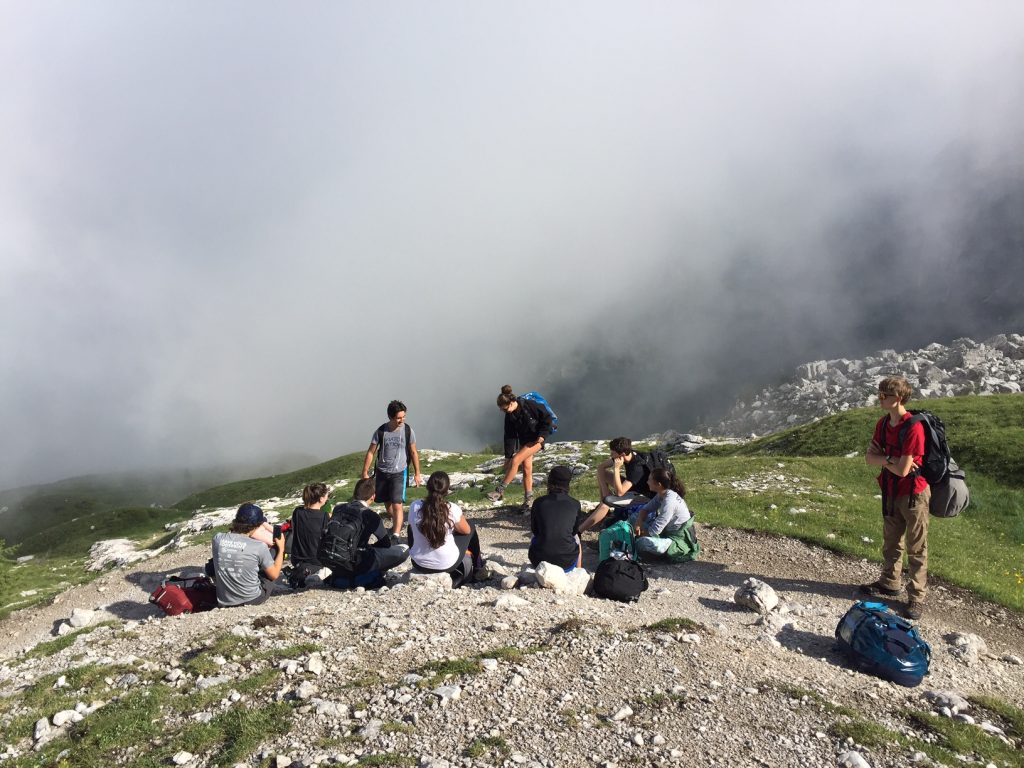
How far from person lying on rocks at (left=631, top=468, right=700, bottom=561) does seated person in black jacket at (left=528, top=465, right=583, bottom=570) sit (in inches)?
97.4

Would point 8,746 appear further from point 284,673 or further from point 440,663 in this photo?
point 440,663

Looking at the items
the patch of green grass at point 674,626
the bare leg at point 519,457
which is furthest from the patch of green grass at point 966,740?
the bare leg at point 519,457

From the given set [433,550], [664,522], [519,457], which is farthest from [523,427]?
[433,550]

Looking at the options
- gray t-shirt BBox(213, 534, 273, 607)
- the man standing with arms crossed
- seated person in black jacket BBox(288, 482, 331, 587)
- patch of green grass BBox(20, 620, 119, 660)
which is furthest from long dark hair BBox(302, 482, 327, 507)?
patch of green grass BBox(20, 620, 119, 660)

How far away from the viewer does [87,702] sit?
8836 mm

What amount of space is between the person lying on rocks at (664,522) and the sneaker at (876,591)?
4.22 metres

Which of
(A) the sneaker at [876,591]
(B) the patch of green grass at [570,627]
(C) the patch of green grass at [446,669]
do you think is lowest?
(A) the sneaker at [876,591]

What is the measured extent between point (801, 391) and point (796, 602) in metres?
114

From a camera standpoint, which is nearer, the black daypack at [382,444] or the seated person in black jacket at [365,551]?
the seated person in black jacket at [365,551]

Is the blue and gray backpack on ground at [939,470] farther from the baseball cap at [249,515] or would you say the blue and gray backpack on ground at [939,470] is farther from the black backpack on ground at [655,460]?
the baseball cap at [249,515]

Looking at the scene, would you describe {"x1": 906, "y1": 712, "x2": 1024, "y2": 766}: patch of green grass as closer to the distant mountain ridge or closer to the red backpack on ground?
the red backpack on ground

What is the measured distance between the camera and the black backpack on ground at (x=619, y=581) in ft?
44.1

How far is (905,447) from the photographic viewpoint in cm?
1234

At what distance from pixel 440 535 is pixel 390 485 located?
4276 millimetres
